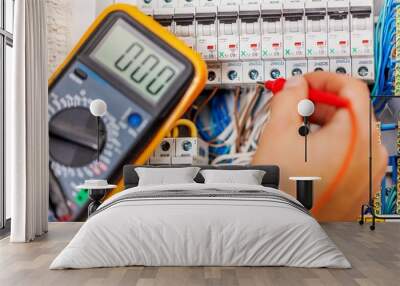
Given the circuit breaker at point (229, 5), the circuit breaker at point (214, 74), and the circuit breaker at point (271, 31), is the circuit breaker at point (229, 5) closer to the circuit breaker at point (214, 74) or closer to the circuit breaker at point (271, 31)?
the circuit breaker at point (271, 31)

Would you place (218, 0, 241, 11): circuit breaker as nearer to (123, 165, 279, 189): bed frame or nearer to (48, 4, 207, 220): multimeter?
(48, 4, 207, 220): multimeter

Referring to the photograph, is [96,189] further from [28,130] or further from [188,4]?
[188,4]

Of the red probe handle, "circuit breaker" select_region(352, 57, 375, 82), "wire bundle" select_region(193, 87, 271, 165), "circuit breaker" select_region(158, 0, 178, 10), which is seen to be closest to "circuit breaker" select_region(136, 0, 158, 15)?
"circuit breaker" select_region(158, 0, 178, 10)

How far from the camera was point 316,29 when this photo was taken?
18.3 ft

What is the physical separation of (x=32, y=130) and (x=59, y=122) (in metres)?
0.89

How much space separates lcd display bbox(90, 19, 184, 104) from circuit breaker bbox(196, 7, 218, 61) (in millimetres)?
437

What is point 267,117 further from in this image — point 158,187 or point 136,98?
point 158,187

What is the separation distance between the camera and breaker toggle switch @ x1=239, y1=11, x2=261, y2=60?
18.3ft

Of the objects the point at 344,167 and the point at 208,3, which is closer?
the point at 344,167

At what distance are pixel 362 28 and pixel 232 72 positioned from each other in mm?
1439

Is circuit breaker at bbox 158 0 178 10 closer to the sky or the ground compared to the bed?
closer to the sky

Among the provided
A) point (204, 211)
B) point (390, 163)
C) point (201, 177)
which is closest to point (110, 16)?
point (201, 177)

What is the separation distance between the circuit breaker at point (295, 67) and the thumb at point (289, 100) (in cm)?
5

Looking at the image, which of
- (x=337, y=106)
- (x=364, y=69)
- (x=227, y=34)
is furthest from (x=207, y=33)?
(x=364, y=69)
